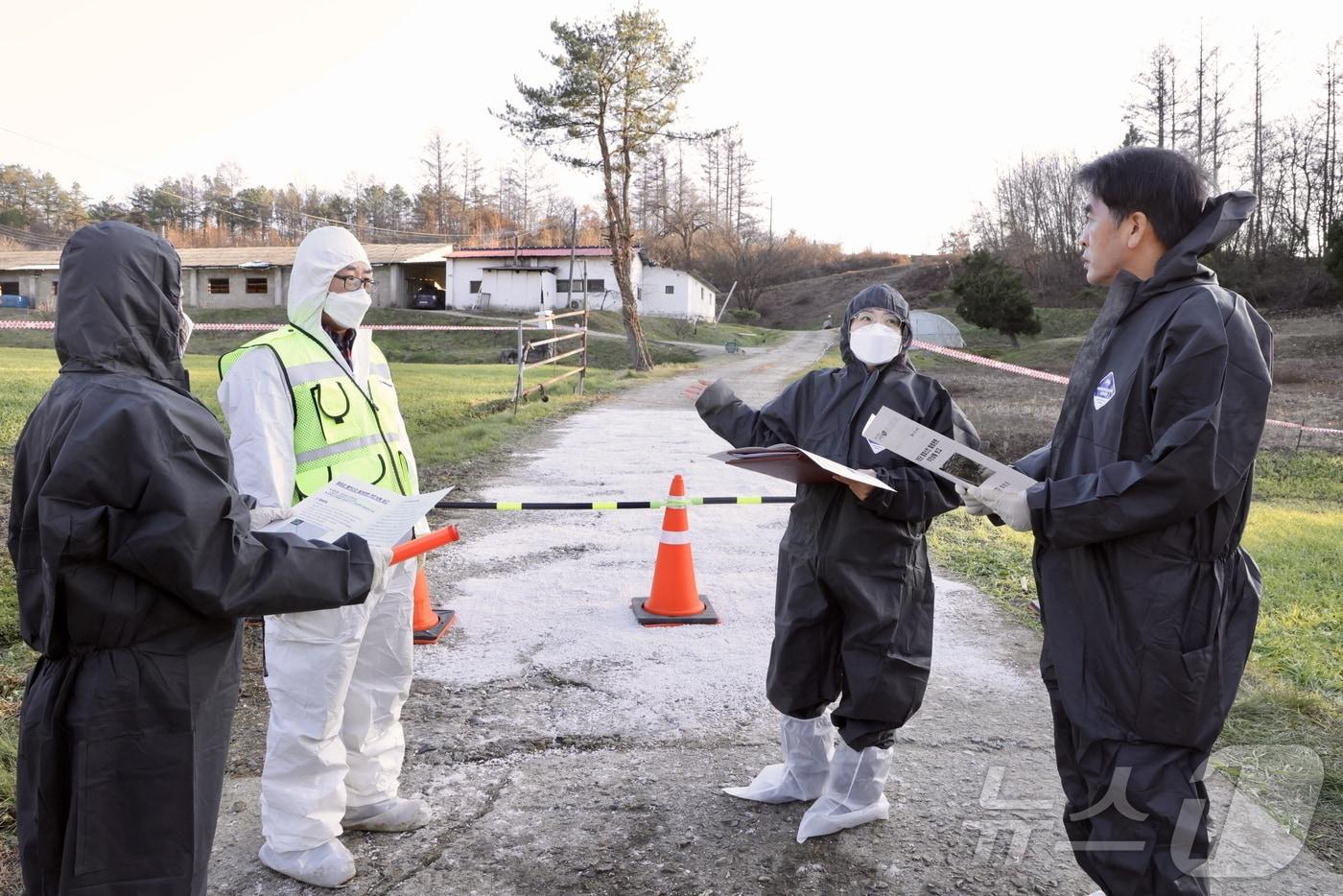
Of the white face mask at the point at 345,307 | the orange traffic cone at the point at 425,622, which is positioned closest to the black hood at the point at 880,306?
the white face mask at the point at 345,307

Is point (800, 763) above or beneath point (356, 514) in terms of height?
beneath

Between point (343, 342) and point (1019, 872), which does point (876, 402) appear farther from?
point (343, 342)

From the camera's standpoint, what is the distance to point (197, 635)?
6.45ft

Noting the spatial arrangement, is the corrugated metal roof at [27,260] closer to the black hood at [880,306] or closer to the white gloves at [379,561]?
the black hood at [880,306]

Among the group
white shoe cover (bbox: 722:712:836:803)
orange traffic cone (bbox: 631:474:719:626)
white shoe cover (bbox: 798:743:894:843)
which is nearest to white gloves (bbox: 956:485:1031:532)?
white shoe cover (bbox: 798:743:894:843)

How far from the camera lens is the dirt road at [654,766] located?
295 cm

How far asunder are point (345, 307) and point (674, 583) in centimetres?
286

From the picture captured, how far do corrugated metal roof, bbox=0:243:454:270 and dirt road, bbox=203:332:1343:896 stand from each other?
44.0 m

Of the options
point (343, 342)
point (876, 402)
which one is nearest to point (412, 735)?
point (343, 342)

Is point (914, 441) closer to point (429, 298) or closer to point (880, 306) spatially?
point (880, 306)

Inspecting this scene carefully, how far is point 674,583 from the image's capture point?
18.0 ft

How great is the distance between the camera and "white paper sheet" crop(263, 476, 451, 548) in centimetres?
224

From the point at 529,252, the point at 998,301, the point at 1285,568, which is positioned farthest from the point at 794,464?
the point at 529,252

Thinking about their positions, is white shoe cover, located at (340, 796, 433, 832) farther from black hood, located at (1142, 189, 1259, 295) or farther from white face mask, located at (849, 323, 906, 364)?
black hood, located at (1142, 189, 1259, 295)
